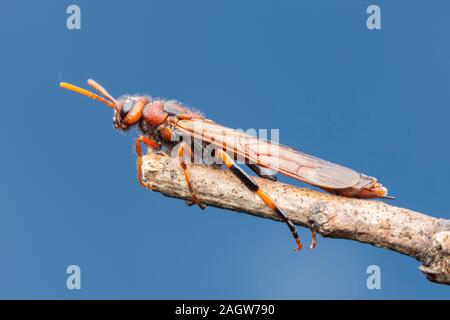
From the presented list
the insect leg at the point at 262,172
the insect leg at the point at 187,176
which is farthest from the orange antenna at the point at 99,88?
the insect leg at the point at 262,172

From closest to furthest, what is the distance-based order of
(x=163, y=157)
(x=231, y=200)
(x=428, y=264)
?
(x=428, y=264)
(x=231, y=200)
(x=163, y=157)

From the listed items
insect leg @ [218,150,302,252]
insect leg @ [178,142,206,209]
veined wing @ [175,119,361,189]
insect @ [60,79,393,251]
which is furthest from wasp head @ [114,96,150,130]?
insect leg @ [218,150,302,252]

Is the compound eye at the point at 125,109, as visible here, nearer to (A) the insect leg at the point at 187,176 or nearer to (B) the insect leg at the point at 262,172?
(A) the insect leg at the point at 187,176

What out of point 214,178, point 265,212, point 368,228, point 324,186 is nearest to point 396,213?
point 368,228

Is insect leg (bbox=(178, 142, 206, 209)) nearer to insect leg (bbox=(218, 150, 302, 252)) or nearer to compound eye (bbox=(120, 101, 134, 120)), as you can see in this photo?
insect leg (bbox=(218, 150, 302, 252))

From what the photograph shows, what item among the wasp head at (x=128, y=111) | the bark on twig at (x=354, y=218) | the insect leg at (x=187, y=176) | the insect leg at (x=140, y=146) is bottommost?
the bark on twig at (x=354, y=218)

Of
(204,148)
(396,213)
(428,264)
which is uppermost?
(204,148)

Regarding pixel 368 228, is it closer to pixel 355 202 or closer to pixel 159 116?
pixel 355 202

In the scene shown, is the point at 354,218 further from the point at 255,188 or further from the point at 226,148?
the point at 226,148
